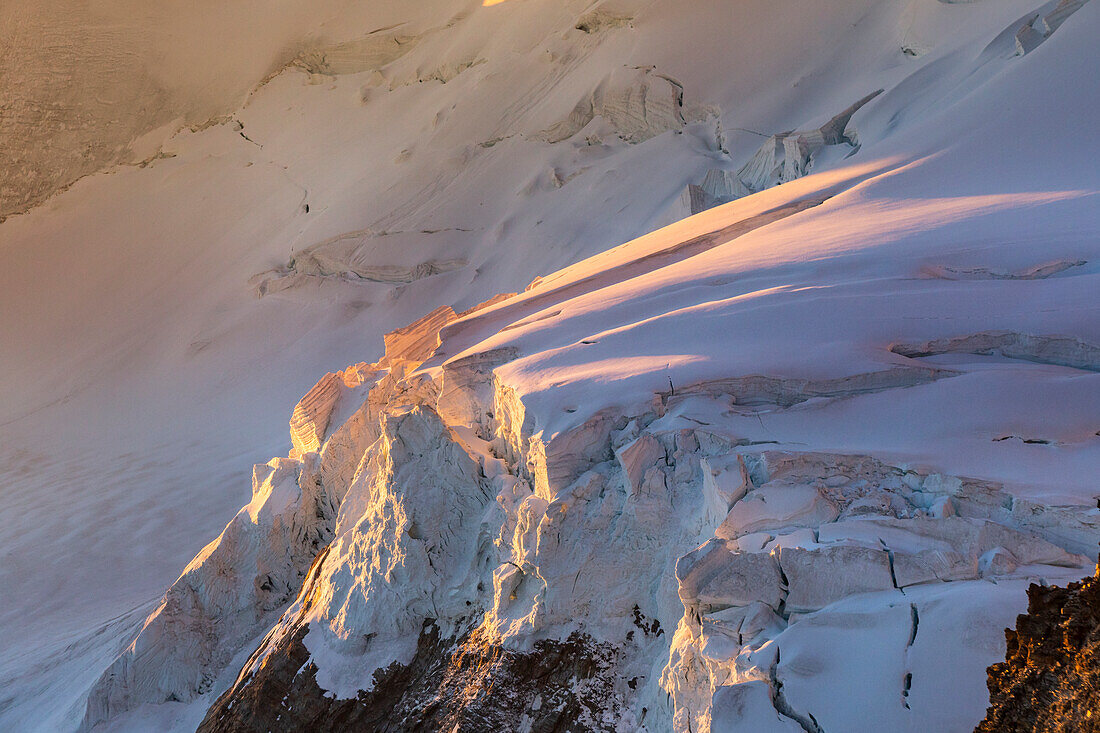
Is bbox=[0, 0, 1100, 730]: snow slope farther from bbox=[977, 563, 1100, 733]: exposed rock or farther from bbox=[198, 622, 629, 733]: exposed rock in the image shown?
bbox=[977, 563, 1100, 733]: exposed rock

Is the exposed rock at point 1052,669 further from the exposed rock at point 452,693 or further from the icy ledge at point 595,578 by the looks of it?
the exposed rock at point 452,693

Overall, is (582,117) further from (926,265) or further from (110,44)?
(110,44)

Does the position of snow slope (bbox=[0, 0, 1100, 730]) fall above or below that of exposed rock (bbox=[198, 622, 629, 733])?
above

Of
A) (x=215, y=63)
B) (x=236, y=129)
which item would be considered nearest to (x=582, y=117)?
(x=236, y=129)

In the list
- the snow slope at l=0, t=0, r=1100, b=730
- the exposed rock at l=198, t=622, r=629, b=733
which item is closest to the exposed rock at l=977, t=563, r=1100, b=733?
the snow slope at l=0, t=0, r=1100, b=730

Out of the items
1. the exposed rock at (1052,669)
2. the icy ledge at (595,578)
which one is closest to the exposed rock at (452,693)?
the icy ledge at (595,578)

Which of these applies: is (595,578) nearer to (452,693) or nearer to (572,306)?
(452,693)

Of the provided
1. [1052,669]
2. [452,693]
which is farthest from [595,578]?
[1052,669]
